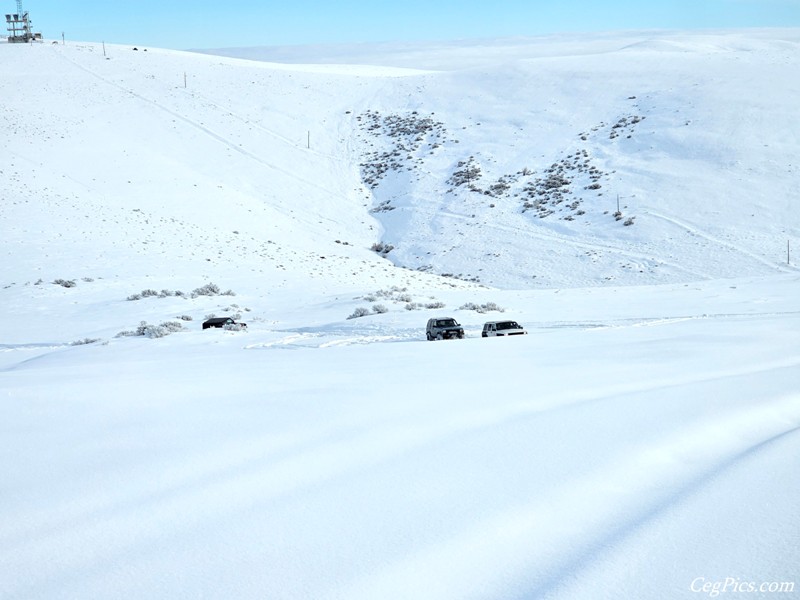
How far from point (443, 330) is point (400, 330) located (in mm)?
3166

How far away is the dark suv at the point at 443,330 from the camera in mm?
22938

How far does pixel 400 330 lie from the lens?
85.1 ft

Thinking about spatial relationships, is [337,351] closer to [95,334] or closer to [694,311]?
[95,334]

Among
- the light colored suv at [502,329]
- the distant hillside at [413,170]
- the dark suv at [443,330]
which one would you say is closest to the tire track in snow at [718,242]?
the distant hillside at [413,170]

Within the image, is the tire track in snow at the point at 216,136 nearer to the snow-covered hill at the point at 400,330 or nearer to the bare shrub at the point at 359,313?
Answer: the snow-covered hill at the point at 400,330

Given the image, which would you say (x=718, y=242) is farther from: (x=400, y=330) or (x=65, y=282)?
(x=65, y=282)

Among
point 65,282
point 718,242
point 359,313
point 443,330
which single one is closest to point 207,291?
point 65,282

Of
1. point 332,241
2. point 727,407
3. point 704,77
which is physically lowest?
point 332,241

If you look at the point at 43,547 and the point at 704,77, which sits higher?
the point at 704,77

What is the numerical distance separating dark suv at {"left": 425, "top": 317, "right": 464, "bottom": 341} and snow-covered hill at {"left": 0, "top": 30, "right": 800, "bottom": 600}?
110 centimetres

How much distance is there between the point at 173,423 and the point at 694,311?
23.7 m

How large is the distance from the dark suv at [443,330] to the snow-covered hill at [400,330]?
1096 mm

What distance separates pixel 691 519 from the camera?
226 inches

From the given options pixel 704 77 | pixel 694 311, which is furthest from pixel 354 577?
pixel 704 77
